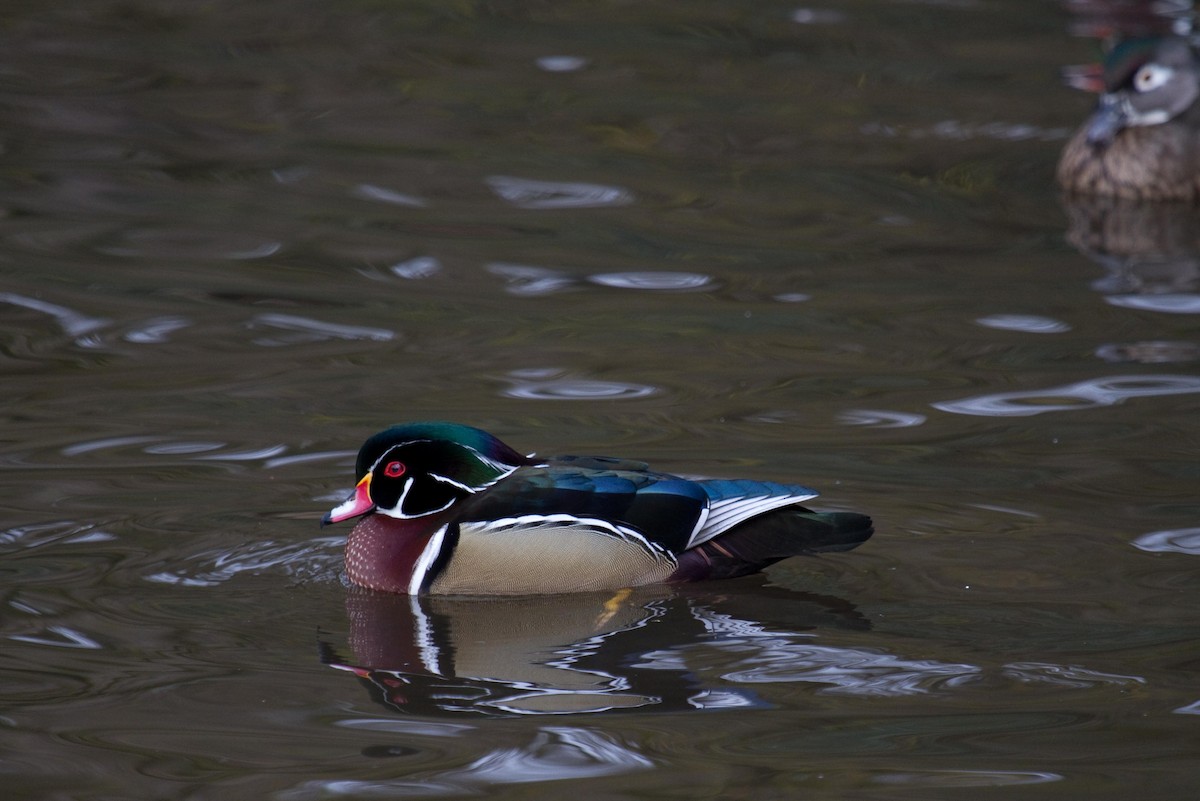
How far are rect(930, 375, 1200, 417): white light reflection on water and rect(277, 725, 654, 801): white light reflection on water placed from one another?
3.33 m

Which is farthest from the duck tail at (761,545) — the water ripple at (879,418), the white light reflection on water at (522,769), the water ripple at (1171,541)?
the water ripple at (879,418)

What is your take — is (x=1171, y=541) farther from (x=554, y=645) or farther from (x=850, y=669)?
(x=554, y=645)

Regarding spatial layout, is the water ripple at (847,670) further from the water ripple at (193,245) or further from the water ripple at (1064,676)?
the water ripple at (193,245)

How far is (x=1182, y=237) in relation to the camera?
10867 mm

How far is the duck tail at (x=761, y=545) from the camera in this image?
19.5 ft

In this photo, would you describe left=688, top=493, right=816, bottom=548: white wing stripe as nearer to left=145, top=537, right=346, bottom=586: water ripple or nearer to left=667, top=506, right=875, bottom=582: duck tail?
left=667, top=506, right=875, bottom=582: duck tail

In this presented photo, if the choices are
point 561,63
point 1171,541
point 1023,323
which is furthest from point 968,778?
point 561,63

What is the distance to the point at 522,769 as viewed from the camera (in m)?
4.74

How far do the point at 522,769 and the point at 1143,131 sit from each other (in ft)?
28.2

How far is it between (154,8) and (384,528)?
10946 mm

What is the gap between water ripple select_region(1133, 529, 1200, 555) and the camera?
6246mm

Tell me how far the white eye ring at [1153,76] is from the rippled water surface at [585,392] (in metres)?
0.85

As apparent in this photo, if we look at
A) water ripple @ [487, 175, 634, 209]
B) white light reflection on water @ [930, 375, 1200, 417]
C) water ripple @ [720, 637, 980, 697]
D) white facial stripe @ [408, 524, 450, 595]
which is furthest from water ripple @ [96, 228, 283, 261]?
water ripple @ [720, 637, 980, 697]

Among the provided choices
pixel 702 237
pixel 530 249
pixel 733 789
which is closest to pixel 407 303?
pixel 530 249
